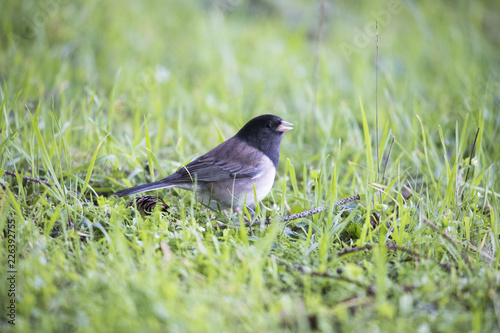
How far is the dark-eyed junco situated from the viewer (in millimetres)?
2717

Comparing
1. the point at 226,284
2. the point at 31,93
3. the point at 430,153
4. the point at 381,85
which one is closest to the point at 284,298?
the point at 226,284

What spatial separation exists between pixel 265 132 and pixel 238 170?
0.36m

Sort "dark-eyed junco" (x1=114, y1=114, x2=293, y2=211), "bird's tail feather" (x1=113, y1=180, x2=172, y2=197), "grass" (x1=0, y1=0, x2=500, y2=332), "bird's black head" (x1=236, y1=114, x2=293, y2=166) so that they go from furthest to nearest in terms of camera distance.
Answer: "bird's black head" (x1=236, y1=114, x2=293, y2=166)
"dark-eyed junco" (x1=114, y1=114, x2=293, y2=211)
"bird's tail feather" (x1=113, y1=180, x2=172, y2=197)
"grass" (x1=0, y1=0, x2=500, y2=332)

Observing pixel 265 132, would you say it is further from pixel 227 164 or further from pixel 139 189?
pixel 139 189

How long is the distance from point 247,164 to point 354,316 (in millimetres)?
1478

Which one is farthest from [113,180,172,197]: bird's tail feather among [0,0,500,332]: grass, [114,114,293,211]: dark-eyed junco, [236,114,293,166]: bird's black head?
[236,114,293,166]: bird's black head

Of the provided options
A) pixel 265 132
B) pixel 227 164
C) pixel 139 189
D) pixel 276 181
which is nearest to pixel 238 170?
pixel 227 164

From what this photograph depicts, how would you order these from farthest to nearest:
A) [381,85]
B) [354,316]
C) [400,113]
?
[381,85] < [400,113] < [354,316]

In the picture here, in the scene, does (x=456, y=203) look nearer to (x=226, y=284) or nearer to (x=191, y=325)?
(x=226, y=284)

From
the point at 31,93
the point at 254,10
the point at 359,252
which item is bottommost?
the point at 359,252

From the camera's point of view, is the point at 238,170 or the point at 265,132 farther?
the point at 265,132

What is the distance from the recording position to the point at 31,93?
3896 millimetres

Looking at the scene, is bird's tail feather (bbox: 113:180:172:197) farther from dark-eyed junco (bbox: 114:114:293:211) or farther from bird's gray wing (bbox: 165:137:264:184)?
bird's gray wing (bbox: 165:137:264:184)

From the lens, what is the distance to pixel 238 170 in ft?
9.50
